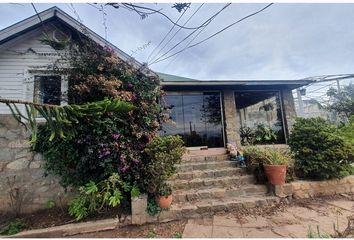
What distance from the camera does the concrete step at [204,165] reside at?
553cm

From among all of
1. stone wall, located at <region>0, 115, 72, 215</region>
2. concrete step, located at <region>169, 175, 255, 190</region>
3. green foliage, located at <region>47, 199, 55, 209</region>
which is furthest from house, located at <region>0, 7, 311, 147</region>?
green foliage, located at <region>47, 199, 55, 209</region>

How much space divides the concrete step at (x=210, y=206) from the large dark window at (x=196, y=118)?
139 inches

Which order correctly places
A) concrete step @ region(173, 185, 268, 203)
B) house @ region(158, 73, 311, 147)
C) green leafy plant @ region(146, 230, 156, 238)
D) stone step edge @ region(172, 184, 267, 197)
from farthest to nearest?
house @ region(158, 73, 311, 147) → stone step edge @ region(172, 184, 267, 197) → concrete step @ region(173, 185, 268, 203) → green leafy plant @ region(146, 230, 156, 238)

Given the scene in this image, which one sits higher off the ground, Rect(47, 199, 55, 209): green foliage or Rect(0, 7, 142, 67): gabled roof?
Rect(0, 7, 142, 67): gabled roof

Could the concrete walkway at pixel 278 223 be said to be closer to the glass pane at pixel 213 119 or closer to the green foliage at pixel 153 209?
the green foliage at pixel 153 209

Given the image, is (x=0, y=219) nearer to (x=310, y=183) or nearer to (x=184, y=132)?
(x=184, y=132)

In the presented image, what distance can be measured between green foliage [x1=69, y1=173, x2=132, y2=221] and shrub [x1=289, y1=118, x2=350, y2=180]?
4.24 metres

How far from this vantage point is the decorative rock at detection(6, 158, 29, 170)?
465 cm

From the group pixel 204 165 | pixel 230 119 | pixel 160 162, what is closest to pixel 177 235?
pixel 160 162

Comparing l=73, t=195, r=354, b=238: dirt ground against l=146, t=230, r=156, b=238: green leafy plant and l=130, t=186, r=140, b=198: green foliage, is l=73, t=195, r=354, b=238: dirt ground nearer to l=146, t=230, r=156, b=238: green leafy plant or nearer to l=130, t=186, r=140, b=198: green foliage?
l=146, t=230, r=156, b=238: green leafy plant

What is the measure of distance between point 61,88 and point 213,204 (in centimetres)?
461

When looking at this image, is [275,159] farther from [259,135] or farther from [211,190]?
[259,135]

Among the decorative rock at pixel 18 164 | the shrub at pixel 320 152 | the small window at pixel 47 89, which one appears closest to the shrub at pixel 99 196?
the decorative rock at pixel 18 164

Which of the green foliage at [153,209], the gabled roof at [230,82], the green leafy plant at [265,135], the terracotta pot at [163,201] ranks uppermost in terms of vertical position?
the gabled roof at [230,82]
